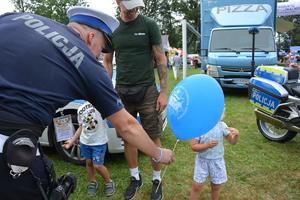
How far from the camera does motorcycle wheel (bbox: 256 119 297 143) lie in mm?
5816

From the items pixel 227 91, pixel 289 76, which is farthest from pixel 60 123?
pixel 227 91

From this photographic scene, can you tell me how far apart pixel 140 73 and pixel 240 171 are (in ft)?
6.24

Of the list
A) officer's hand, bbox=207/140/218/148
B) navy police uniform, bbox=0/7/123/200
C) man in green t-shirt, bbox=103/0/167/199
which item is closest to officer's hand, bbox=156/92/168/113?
man in green t-shirt, bbox=103/0/167/199

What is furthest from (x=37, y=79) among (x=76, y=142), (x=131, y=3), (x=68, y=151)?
(x=68, y=151)

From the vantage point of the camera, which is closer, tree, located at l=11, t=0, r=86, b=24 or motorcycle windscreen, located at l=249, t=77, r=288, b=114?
motorcycle windscreen, located at l=249, t=77, r=288, b=114

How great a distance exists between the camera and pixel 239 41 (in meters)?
11.2

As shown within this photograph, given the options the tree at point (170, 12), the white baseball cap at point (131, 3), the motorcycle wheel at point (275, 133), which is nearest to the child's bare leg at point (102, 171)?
the white baseball cap at point (131, 3)

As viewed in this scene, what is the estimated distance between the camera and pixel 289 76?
549 cm

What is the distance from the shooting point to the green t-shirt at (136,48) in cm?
399

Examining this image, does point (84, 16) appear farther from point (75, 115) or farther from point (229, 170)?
point (229, 170)

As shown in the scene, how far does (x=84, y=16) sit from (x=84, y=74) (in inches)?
15.6

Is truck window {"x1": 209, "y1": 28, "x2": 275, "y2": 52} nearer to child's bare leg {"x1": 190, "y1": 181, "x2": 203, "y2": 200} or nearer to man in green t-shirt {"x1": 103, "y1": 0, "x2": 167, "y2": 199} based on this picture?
man in green t-shirt {"x1": 103, "y1": 0, "x2": 167, "y2": 199}

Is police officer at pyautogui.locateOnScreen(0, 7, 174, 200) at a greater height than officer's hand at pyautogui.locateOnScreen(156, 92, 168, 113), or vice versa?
police officer at pyautogui.locateOnScreen(0, 7, 174, 200)

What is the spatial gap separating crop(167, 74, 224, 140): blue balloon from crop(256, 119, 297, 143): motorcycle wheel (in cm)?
334
